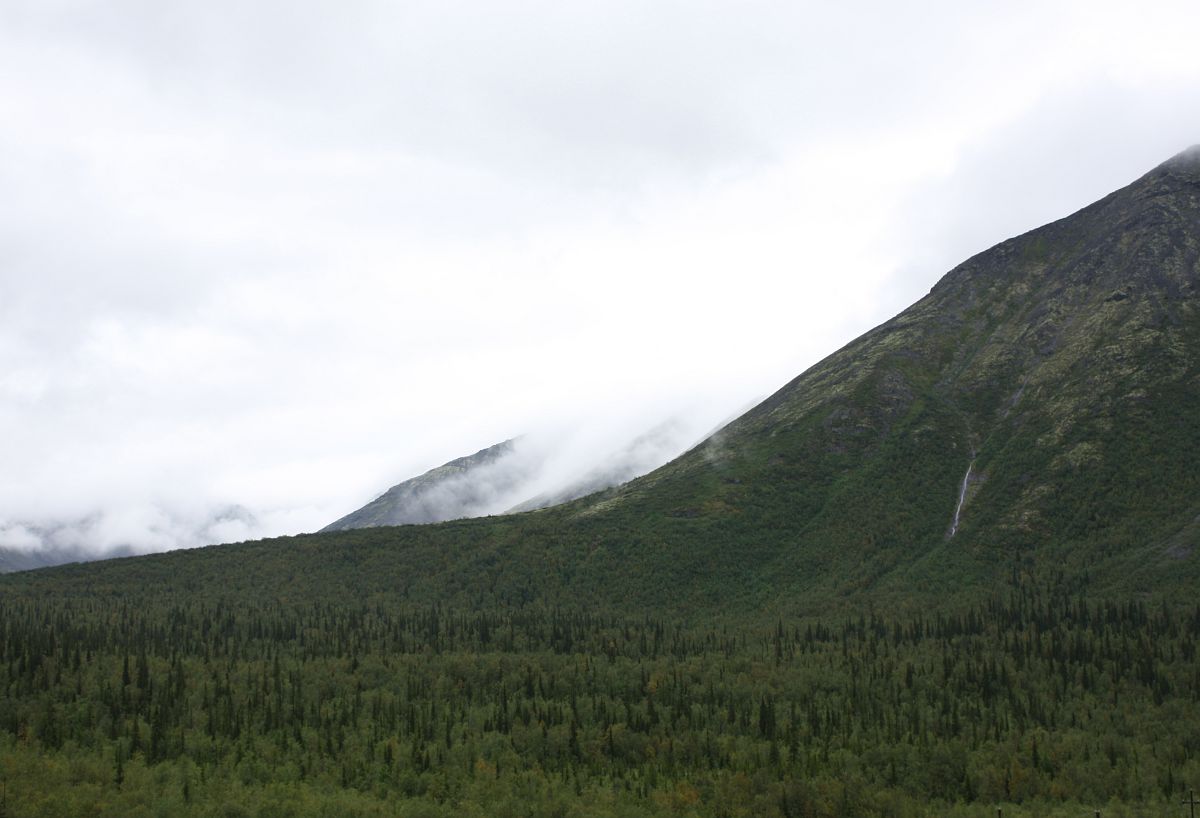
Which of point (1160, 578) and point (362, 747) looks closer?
point (362, 747)

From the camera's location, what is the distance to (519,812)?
281 ft

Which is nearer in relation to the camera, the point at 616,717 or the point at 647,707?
the point at 616,717

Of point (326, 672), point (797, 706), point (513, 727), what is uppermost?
point (326, 672)

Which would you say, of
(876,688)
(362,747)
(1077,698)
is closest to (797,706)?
(876,688)

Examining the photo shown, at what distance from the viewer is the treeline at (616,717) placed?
294 feet

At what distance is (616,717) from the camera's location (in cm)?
12075

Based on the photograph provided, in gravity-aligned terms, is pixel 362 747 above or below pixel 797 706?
above

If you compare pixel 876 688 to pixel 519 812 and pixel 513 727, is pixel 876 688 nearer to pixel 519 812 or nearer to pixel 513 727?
pixel 513 727

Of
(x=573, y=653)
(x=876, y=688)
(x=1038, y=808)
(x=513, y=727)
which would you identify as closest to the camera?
(x=1038, y=808)

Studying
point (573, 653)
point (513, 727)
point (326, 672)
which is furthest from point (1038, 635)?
point (326, 672)

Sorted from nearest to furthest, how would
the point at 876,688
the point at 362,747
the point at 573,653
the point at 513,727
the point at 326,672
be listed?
the point at 362,747
the point at 513,727
the point at 876,688
the point at 326,672
the point at 573,653

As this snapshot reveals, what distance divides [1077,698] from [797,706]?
3810cm

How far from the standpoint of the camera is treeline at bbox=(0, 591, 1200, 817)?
294 feet

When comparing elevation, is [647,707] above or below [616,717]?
below
